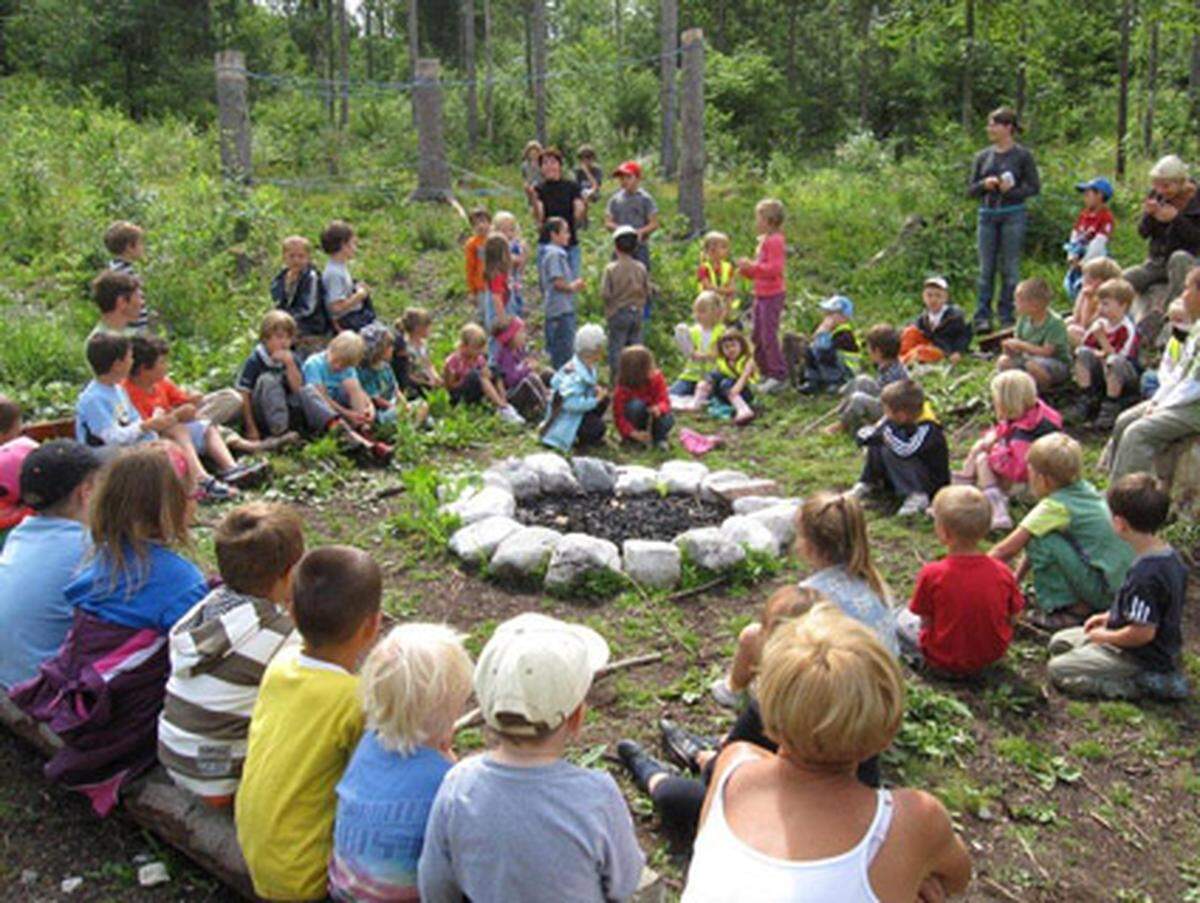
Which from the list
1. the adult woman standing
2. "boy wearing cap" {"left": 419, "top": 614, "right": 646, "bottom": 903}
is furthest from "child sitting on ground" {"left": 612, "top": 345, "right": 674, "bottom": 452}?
"boy wearing cap" {"left": 419, "top": 614, "right": 646, "bottom": 903}

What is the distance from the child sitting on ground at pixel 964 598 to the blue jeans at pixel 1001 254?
6121mm

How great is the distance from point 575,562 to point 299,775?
2741 mm

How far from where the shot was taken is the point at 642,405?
8.09 meters

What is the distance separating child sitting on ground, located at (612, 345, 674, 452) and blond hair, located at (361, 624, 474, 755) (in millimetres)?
5375

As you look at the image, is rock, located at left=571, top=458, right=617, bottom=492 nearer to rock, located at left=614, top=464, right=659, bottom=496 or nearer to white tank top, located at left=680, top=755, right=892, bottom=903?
rock, located at left=614, top=464, right=659, bottom=496

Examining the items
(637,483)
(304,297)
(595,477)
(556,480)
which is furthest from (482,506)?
(304,297)

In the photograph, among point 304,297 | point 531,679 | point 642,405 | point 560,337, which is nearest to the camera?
point 531,679

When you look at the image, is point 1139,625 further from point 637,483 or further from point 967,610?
point 637,483

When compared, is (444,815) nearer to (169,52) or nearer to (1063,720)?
(1063,720)

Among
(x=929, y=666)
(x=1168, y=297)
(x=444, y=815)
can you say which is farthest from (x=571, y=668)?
(x=1168, y=297)

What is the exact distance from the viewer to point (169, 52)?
24.8m

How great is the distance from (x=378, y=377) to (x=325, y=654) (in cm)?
545

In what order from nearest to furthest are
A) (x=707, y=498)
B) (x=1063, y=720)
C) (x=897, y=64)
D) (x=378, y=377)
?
1. (x=1063, y=720)
2. (x=707, y=498)
3. (x=378, y=377)
4. (x=897, y=64)

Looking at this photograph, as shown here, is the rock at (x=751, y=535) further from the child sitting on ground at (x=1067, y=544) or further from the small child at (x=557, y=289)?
the small child at (x=557, y=289)
